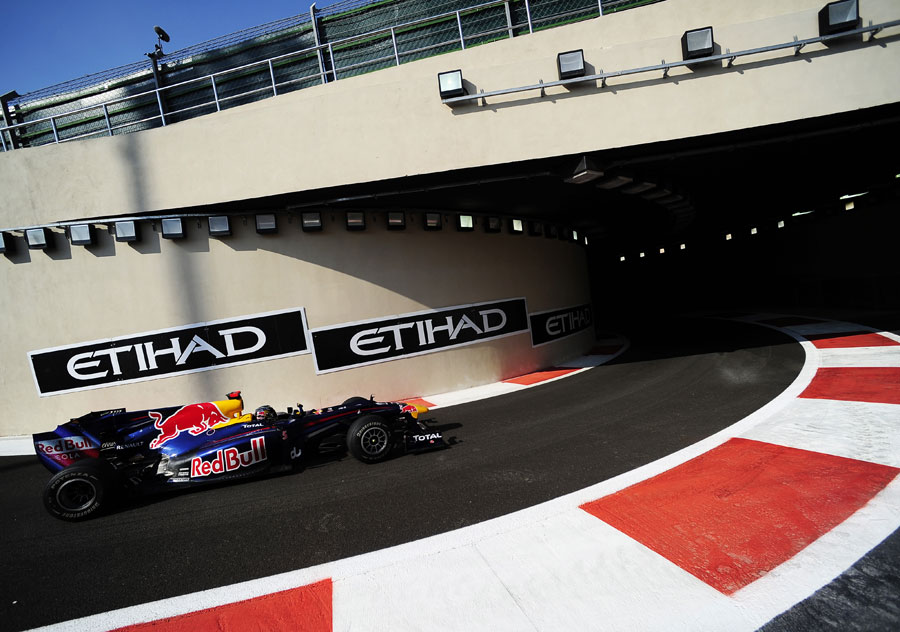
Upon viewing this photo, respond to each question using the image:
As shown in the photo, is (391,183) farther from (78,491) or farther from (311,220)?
(78,491)

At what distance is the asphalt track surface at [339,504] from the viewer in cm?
273

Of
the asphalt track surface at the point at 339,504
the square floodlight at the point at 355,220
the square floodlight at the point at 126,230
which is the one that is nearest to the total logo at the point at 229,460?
the asphalt track surface at the point at 339,504

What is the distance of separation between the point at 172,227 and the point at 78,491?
466 centimetres

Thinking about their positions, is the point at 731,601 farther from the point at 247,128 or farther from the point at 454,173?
the point at 247,128

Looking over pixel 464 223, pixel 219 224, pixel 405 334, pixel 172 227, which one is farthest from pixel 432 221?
pixel 172 227

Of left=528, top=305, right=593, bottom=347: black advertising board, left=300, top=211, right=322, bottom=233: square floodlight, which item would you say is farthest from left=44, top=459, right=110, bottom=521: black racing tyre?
left=528, top=305, right=593, bottom=347: black advertising board

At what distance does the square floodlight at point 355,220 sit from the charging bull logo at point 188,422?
13.0ft

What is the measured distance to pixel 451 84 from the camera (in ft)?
18.6

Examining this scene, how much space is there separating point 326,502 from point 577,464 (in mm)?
2450

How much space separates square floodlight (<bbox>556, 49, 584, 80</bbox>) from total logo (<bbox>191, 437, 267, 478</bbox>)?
20.9ft

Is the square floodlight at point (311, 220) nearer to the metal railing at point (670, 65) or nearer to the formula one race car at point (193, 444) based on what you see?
the metal railing at point (670, 65)

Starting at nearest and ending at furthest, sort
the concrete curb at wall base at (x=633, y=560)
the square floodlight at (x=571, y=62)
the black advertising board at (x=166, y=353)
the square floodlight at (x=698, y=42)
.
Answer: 1. the concrete curb at wall base at (x=633, y=560)
2. the square floodlight at (x=698, y=42)
3. the square floodlight at (x=571, y=62)
4. the black advertising board at (x=166, y=353)

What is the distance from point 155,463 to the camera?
161 inches

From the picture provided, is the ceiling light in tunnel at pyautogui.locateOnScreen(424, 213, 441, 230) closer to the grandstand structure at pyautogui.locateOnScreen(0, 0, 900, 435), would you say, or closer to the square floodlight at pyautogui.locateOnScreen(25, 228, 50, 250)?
the grandstand structure at pyautogui.locateOnScreen(0, 0, 900, 435)
